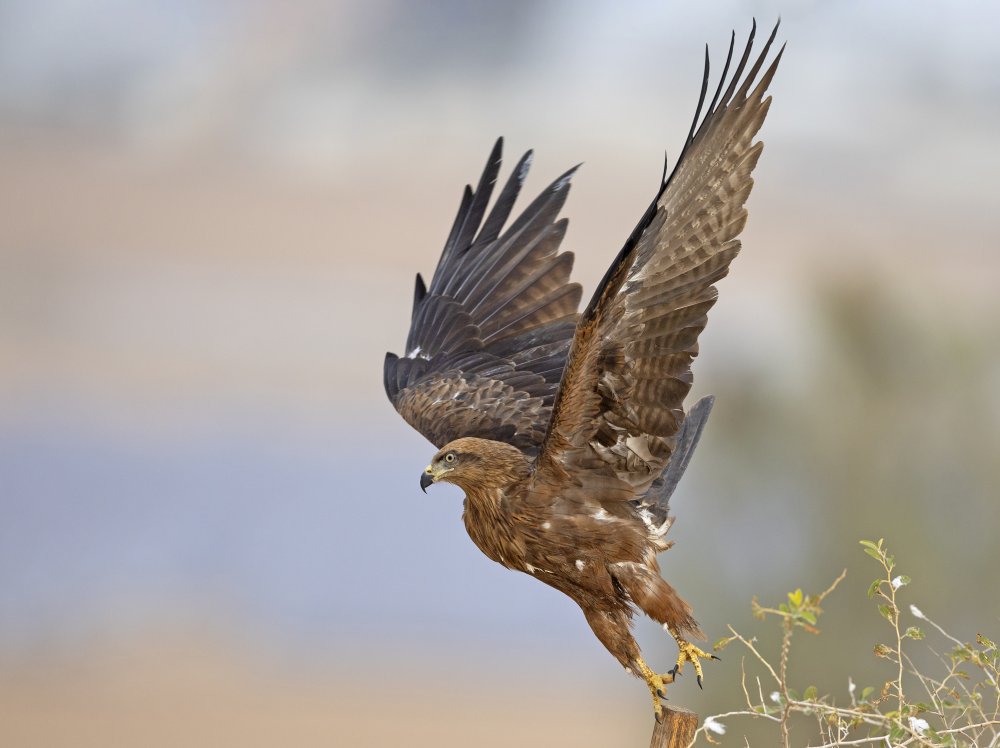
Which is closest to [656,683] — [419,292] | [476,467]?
[476,467]

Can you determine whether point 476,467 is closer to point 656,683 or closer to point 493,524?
point 493,524

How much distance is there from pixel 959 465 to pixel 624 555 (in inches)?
219

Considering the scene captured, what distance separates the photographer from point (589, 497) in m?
4.13

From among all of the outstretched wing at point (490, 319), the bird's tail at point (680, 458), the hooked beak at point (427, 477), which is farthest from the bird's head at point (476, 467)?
the outstretched wing at point (490, 319)

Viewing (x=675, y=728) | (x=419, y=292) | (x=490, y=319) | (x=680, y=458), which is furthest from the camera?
(x=419, y=292)

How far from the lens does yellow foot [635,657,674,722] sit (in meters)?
3.87

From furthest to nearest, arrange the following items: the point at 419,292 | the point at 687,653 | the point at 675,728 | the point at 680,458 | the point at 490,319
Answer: the point at 419,292, the point at 490,319, the point at 680,458, the point at 687,653, the point at 675,728

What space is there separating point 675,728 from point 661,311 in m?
1.34

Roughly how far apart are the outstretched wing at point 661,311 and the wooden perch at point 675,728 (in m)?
0.76

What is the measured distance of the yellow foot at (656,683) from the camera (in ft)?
12.7

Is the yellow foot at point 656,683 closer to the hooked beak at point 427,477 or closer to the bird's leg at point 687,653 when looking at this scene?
the bird's leg at point 687,653

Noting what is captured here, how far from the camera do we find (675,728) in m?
3.82

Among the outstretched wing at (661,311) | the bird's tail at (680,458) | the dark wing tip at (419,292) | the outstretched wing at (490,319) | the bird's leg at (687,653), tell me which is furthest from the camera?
the dark wing tip at (419,292)

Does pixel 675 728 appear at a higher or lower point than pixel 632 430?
lower
